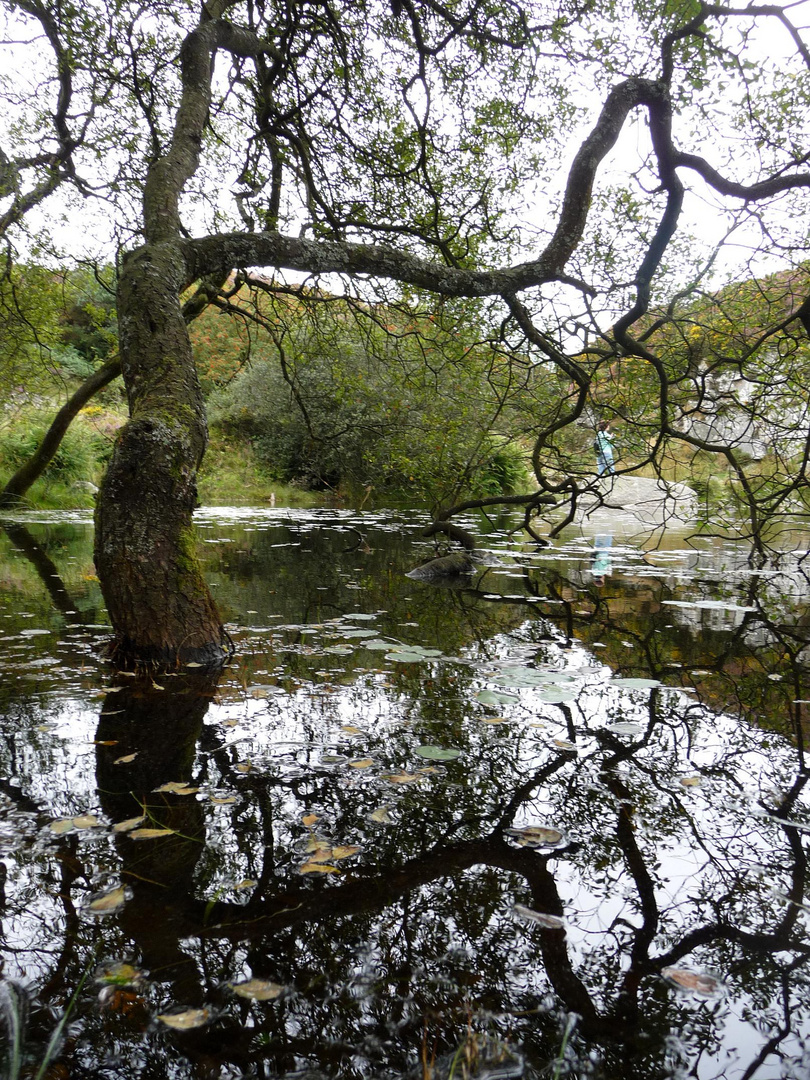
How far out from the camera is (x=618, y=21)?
530cm

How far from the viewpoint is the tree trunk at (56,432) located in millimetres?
9328

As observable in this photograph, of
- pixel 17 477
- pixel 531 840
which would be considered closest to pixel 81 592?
pixel 531 840

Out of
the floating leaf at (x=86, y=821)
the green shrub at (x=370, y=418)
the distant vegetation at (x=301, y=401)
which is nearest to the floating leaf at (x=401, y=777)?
the floating leaf at (x=86, y=821)

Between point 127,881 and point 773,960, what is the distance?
162 cm

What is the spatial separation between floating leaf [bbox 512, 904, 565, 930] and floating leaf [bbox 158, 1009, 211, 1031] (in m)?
0.77

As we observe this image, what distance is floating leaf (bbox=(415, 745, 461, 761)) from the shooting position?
8.34ft

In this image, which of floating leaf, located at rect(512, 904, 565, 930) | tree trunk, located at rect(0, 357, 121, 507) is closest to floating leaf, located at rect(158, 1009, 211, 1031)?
floating leaf, located at rect(512, 904, 565, 930)

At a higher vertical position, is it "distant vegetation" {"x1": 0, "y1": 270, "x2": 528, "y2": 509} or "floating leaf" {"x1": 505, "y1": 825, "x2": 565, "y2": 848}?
"distant vegetation" {"x1": 0, "y1": 270, "x2": 528, "y2": 509}

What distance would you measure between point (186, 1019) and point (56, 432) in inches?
435

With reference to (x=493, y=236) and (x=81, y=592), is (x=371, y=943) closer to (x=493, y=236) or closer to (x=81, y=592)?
(x=81, y=592)

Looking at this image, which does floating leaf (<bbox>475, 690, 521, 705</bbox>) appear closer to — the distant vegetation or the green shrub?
the distant vegetation

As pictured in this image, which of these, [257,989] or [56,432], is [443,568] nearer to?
[257,989]

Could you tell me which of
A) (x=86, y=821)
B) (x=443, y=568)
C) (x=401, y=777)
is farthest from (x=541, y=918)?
(x=443, y=568)

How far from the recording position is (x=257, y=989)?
52.1 inches
